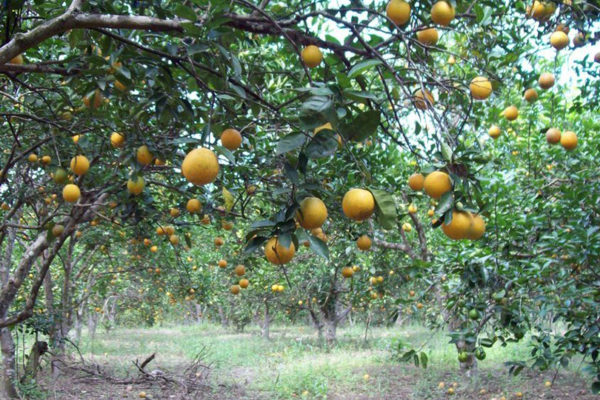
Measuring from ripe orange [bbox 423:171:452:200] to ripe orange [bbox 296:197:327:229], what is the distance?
30 cm

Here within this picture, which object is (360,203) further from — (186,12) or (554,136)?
(554,136)

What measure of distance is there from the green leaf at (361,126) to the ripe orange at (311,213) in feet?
0.69

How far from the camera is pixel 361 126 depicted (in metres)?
1.25

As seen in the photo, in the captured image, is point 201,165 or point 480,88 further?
point 480,88

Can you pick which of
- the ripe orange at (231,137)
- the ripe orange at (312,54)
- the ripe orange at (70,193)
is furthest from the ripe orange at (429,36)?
the ripe orange at (70,193)

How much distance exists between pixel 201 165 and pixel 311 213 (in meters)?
0.43

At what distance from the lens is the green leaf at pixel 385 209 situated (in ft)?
4.00

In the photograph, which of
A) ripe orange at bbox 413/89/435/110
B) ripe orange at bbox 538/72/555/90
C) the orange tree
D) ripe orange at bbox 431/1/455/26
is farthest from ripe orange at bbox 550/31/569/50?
ripe orange at bbox 431/1/455/26

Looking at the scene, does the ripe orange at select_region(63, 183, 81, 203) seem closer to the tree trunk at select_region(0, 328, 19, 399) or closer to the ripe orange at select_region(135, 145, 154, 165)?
the ripe orange at select_region(135, 145, 154, 165)

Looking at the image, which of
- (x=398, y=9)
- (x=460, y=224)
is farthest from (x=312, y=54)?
(x=460, y=224)

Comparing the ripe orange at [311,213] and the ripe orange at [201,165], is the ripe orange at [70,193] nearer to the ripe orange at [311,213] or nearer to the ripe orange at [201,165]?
the ripe orange at [201,165]

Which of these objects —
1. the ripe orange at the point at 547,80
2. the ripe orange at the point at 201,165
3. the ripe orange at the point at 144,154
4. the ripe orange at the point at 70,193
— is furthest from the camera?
the ripe orange at the point at 70,193

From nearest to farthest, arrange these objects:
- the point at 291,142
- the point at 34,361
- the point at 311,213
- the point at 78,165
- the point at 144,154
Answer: the point at 291,142, the point at 311,213, the point at 144,154, the point at 78,165, the point at 34,361

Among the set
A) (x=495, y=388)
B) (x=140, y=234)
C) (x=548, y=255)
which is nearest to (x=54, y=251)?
(x=140, y=234)
